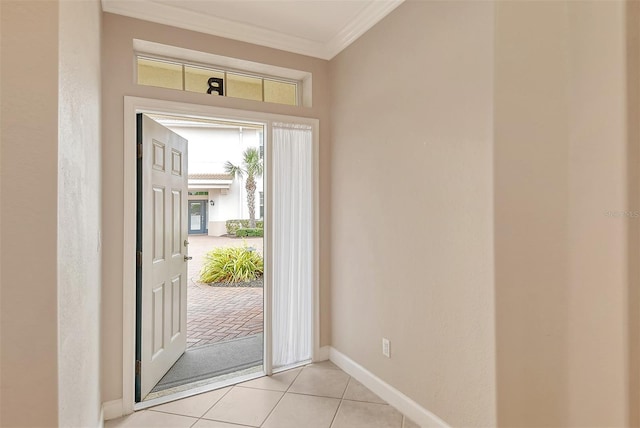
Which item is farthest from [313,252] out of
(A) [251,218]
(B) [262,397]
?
(A) [251,218]

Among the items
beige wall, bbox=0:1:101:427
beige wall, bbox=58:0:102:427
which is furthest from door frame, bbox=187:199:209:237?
beige wall, bbox=0:1:101:427

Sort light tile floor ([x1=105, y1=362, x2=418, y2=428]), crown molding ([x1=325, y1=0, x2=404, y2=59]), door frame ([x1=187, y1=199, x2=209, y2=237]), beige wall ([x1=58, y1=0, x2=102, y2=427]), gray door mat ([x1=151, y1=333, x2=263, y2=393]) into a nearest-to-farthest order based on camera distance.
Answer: beige wall ([x1=58, y1=0, x2=102, y2=427]) → light tile floor ([x1=105, y1=362, x2=418, y2=428]) → crown molding ([x1=325, y1=0, x2=404, y2=59]) → gray door mat ([x1=151, y1=333, x2=263, y2=393]) → door frame ([x1=187, y1=199, x2=209, y2=237])

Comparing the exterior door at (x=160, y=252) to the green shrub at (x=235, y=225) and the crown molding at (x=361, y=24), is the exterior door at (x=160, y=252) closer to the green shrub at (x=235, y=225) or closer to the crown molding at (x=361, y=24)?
the crown molding at (x=361, y=24)

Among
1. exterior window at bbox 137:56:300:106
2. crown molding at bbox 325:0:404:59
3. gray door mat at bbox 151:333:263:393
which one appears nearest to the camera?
crown molding at bbox 325:0:404:59

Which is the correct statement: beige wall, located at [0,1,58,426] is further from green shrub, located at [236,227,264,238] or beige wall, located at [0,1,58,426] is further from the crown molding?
green shrub, located at [236,227,264,238]

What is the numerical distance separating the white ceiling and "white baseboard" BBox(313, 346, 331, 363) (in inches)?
105

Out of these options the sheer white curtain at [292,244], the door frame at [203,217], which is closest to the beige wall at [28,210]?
the sheer white curtain at [292,244]

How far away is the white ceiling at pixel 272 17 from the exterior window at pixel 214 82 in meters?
0.29

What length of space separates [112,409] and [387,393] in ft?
6.12

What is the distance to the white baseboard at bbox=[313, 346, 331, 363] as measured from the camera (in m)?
3.06

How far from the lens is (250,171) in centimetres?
1003

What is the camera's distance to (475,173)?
1.80 m

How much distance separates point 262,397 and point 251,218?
8.76 m

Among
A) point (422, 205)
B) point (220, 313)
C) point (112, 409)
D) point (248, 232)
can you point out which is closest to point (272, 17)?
point (422, 205)
